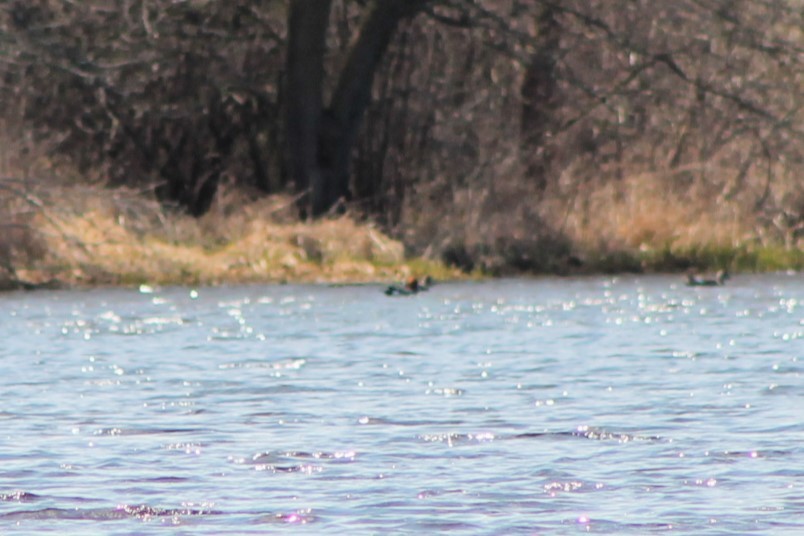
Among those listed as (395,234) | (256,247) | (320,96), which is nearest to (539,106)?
(395,234)

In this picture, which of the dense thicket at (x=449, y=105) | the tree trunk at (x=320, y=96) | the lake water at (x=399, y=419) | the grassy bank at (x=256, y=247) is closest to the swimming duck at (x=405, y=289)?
the lake water at (x=399, y=419)

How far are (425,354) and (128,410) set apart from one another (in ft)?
16.5

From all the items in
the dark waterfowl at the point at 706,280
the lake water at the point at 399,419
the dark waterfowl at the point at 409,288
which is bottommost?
the dark waterfowl at the point at 409,288

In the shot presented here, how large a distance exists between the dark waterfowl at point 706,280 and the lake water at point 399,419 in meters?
3.38

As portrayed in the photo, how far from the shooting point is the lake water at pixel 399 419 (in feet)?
29.9

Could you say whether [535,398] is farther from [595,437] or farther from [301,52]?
[301,52]

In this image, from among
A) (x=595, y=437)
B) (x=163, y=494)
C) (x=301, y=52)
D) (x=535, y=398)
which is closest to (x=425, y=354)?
(x=535, y=398)

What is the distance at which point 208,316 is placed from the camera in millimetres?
22297

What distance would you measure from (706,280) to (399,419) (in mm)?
15371

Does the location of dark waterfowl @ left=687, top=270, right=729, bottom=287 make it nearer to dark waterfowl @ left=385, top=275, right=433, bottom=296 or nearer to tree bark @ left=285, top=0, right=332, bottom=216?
dark waterfowl @ left=385, top=275, right=433, bottom=296

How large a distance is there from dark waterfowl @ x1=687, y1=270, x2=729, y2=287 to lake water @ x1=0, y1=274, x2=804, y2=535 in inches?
133

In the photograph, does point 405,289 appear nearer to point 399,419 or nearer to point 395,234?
point 395,234

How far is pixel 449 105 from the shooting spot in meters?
31.3

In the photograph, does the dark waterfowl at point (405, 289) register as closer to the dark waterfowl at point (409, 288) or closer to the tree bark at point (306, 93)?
the dark waterfowl at point (409, 288)
